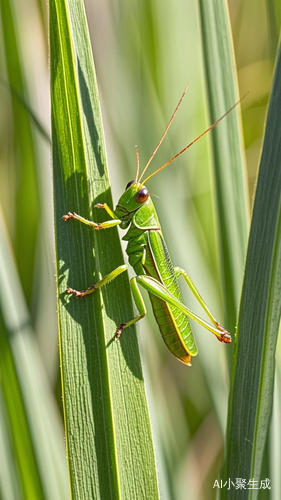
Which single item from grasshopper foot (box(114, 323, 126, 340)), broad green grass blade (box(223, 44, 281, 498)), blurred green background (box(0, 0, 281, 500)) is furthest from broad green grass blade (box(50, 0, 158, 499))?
blurred green background (box(0, 0, 281, 500))

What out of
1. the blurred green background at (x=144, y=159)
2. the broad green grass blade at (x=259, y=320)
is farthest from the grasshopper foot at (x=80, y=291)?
the blurred green background at (x=144, y=159)

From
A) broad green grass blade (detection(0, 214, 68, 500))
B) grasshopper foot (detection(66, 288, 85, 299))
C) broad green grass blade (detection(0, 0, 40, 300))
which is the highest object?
broad green grass blade (detection(0, 0, 40, 300))

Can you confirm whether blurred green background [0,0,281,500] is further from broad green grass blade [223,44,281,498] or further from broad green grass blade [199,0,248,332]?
broad green grass blade [223,44,281,498]

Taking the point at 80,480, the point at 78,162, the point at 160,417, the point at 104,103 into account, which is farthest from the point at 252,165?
the point at 80,480

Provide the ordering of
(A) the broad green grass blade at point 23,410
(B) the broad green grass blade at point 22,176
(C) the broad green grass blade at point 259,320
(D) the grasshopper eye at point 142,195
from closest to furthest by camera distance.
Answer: (C) the broad green grass blade at point 259,320, (A) the broad green grass blade at point 23,410, (D) the grasshopper eye at point 142,195, (B) the broad green grass blade at point 22,176

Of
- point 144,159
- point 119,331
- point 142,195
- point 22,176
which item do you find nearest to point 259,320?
point 119,331

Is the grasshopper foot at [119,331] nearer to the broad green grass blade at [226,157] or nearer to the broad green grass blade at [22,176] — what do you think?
the broad green grass blade at [226,157]
